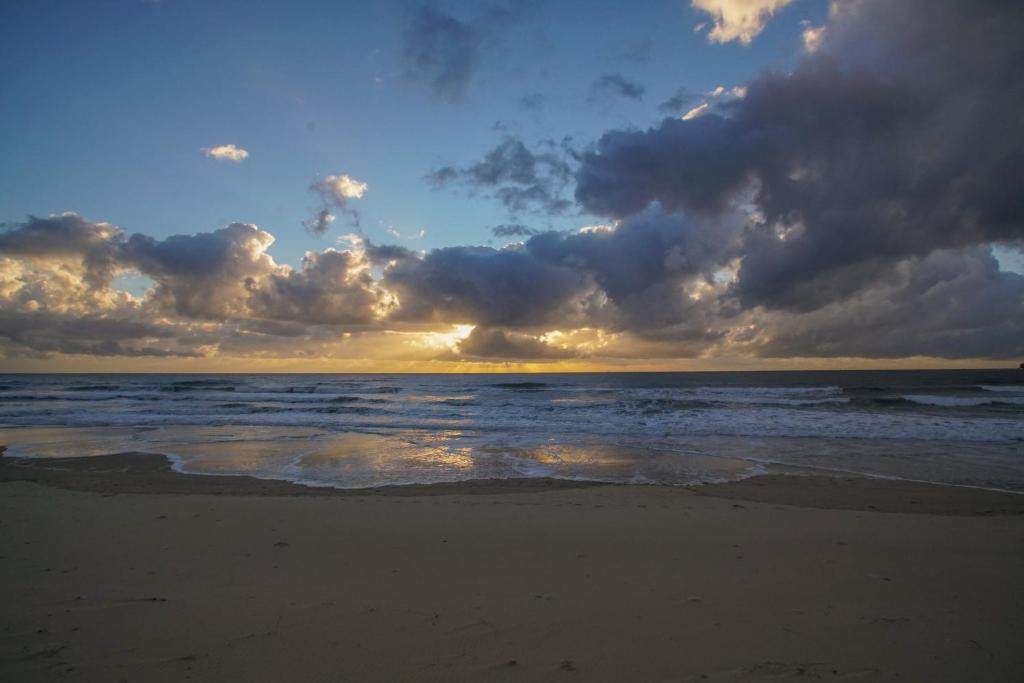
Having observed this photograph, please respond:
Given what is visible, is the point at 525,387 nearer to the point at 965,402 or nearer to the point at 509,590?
the point at 965,402

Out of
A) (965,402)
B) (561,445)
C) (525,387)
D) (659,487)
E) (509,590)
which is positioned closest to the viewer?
(509,590)

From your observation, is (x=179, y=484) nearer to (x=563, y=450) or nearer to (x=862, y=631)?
(x=563, y=450)

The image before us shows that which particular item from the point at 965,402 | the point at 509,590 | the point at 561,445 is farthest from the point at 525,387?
the point at 509,590

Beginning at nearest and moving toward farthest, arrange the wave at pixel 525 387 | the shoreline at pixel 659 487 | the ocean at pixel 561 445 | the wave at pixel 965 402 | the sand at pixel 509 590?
the sand at pixel 509 590 → the shoreline at pixel 659 487 → the ocean at pixel 561 445 → the wave at pixel 965 402 → the wave at pixel 525 387

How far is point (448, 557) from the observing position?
5848 millimetres

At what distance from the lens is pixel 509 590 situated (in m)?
4.90

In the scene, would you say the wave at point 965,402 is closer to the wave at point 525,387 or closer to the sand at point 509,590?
the sand at point 509,590

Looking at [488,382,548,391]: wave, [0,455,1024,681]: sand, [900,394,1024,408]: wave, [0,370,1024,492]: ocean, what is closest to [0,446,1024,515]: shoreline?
[0,455,1024,681]: sand

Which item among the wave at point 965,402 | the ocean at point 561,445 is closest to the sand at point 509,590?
the ocean at point 561,445

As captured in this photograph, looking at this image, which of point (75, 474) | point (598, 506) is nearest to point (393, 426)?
point (75, 474)

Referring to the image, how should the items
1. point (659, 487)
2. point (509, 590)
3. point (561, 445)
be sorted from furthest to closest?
point (561, 445)
point (659, 487)
point (509, 590)

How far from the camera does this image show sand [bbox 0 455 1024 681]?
3.69 m

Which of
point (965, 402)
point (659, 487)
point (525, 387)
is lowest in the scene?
point (525, 387)

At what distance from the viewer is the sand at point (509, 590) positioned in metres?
3.69
